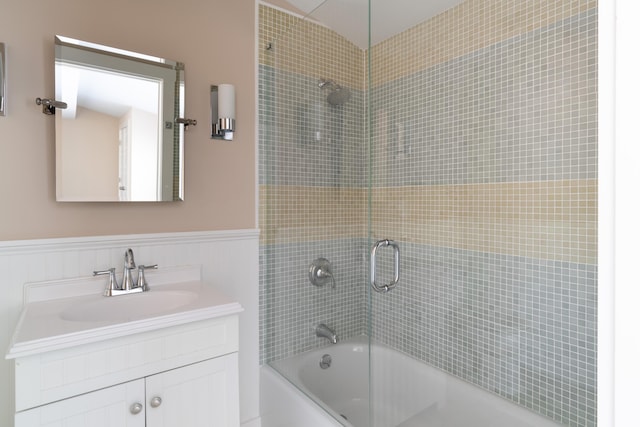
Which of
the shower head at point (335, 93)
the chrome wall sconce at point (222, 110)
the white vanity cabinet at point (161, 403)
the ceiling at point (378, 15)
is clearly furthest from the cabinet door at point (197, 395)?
the ceiling at point (378, 15)

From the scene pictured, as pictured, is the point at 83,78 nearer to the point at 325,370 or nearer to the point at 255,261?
the point at 255,261

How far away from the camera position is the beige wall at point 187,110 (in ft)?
4.77

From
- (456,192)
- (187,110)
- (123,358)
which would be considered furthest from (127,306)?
(456,192)

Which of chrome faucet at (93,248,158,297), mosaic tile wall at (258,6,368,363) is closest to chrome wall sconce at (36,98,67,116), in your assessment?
chrome faucet at (93,248,158,297)

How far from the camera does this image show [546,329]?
1.54 m

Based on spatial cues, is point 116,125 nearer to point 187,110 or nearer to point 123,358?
point 187,110

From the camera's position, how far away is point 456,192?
1.79 meters

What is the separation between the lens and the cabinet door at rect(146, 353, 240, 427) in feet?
4.36

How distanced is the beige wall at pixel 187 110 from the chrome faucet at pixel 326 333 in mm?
679

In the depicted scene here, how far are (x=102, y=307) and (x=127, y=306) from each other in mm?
91

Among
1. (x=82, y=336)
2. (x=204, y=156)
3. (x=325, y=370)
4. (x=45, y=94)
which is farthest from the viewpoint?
(x=325, y=370)

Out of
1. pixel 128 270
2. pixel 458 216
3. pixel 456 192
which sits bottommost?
pixel 128 270
